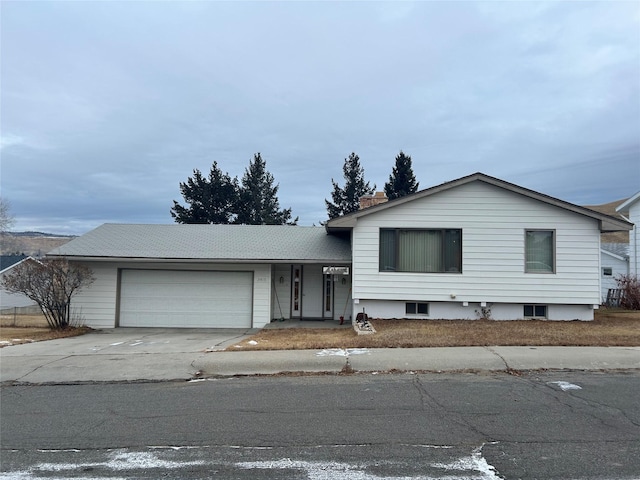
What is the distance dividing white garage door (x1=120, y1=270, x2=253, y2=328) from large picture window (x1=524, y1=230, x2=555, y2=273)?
9.14 meters

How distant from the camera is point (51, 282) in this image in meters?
14.3

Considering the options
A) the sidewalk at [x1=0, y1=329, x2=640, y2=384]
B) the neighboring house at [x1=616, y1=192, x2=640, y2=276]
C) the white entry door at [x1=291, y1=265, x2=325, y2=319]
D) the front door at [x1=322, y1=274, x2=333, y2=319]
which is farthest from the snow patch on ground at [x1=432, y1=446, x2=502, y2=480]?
Answer: the neighboring house at [x1=616, y1=192, x2=640, y2=276]

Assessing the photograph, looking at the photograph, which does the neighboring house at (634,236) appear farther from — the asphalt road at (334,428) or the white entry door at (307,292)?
the asphalt road at (334,428)

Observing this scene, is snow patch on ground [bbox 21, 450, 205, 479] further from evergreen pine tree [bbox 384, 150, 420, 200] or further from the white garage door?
evergreen pine tree [bbox 384, 150, 420, 200]

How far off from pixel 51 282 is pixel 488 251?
13.8 meters

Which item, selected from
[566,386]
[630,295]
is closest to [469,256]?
[566,386]

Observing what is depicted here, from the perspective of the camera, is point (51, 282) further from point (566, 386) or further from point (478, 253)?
point (566, 386)

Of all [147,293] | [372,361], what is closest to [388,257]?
[372,361]

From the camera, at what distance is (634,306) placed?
18.3m

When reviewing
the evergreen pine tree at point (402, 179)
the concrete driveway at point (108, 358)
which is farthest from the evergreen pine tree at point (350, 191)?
the concrete driveway at point (108, 358)

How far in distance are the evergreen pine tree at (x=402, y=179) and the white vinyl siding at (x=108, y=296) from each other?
85.0 feet

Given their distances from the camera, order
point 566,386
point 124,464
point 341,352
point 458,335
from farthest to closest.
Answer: point 458,335, point 341,352, point 566,386, point 124,464

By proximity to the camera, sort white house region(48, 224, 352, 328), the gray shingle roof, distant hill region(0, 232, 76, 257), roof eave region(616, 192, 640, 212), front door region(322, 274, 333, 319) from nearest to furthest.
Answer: the gray shingle roof → white house region(48, 224, 352, 328) → front door region(322, 274, 333, 319) → roof eave region(616, 192, 640, 212) → distant hill region(0, 232, 76, 257)

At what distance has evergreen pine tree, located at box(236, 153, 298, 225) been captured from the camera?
1580 inches
